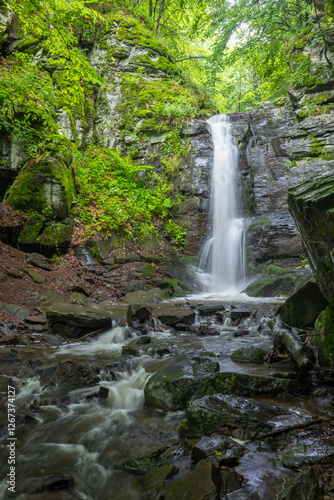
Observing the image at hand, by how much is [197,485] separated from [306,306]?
3.42 metres

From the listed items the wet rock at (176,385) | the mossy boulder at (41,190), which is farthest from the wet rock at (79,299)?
the wet rock at (176,385)

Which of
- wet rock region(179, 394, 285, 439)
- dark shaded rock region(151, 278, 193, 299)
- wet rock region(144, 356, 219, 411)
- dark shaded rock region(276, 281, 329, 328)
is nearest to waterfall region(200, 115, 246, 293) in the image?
dark shaded rock region(151, 278, 193, 299)

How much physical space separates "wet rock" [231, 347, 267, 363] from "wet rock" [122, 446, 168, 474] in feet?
6.29

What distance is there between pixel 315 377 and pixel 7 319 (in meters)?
5.22

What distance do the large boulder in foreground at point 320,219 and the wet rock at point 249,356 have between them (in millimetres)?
1289

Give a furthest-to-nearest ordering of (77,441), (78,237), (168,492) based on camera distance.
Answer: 1. (78,237)
2. (77,441)
3. (168,492)

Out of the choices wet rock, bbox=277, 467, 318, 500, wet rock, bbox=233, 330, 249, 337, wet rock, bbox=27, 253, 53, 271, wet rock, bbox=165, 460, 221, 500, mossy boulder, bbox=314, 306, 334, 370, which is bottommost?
wet rock, bbox=233, 330, 249, 337

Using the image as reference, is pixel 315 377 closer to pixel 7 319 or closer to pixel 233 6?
pixel 7 319

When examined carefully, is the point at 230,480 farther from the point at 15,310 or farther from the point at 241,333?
the point at 15,310

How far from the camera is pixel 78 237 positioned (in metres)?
9.42

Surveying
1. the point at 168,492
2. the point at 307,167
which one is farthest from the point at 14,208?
the point at 307,167

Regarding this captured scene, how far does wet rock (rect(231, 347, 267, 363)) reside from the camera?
12.2 feet

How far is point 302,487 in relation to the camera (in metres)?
1.52

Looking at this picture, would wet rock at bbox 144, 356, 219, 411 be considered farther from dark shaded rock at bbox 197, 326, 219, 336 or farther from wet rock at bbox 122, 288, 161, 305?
wet rock at bbox 122, 288, 161, 305
